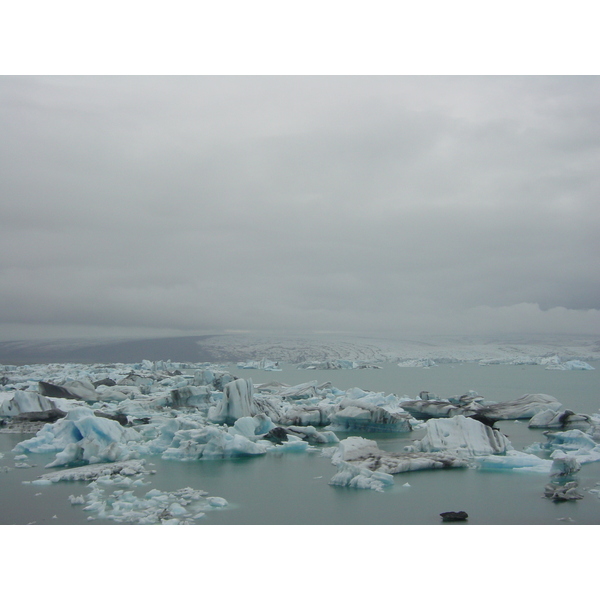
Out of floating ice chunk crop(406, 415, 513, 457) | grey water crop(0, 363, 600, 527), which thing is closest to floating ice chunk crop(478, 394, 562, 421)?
floating ice chunk crop(406, 415, 513, 457)

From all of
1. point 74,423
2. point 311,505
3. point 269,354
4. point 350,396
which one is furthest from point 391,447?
point 269,354

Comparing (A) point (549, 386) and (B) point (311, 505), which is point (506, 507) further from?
(A) point (549, 386)

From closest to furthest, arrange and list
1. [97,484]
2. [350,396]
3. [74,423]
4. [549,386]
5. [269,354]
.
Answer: [97,484]
[74,423]
[350,396]
[549,386]
[269,354]

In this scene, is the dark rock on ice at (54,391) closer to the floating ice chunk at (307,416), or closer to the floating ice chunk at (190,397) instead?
the floating ice chunk at (190,397)

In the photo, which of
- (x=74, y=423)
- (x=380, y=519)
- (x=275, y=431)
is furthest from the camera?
(x=275, y=431)

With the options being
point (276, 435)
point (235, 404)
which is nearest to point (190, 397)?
point (235, 404)

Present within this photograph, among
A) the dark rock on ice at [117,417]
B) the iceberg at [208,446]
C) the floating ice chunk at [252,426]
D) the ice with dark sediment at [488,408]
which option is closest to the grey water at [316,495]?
the iceberg at [208,446]

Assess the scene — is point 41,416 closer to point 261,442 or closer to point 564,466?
point 261,442
